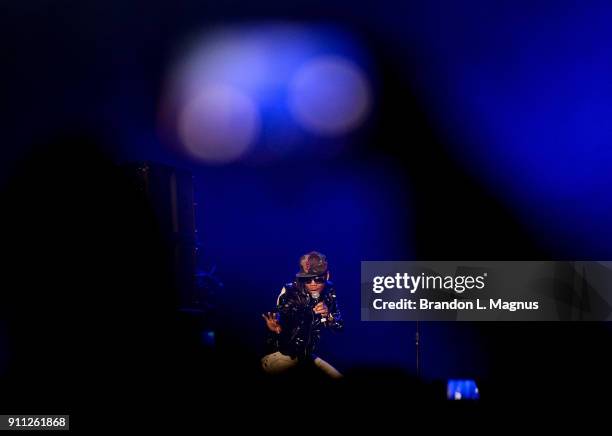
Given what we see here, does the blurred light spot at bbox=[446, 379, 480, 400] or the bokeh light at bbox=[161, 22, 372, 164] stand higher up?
the bokeh light at bbox=[161, 22, 372, 164]

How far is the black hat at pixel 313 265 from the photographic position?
4.16 m

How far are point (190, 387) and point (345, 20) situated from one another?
2.86 m

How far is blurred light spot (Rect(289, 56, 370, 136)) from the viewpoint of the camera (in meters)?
4.15

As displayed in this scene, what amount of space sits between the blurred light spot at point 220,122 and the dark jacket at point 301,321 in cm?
122

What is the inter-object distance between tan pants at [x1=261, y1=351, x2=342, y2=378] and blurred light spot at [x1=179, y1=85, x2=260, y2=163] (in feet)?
5.34

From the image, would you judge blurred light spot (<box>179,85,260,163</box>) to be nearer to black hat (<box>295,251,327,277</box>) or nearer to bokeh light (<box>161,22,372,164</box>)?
bokeh light (<box>161,22,372,164</box>)

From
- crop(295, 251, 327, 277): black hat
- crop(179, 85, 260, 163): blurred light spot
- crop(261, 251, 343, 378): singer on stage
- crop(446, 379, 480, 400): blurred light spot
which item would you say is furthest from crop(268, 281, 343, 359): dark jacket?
crop(179, 85, 260, 163): blurred light spot

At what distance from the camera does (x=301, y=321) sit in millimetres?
4094

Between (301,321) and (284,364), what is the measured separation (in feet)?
1.15

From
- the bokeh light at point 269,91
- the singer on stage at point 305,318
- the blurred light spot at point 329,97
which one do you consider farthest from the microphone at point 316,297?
the blurred light spot at point 329,97

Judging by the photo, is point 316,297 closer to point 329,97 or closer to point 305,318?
point 305,318


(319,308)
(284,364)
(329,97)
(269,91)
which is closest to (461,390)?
(319,308)

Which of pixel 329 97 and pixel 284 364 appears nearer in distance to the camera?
pixel 284 364

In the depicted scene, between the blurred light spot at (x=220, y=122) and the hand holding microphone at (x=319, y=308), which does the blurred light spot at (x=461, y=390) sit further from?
the blurred light spot at (x=220, y=122)
